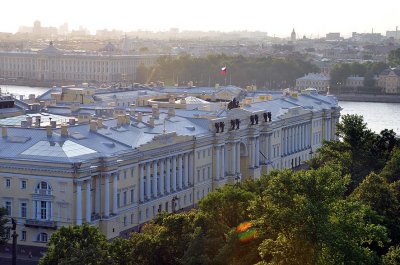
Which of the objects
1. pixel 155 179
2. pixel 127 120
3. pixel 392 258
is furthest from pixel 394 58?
pixel 392 258

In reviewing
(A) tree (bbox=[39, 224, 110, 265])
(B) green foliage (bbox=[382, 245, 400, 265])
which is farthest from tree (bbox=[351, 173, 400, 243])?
(A) tree (bbox=[39, 224, 110, 265])

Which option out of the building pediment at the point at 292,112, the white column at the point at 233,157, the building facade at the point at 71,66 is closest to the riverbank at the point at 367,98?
the building facade at the point at 71,66

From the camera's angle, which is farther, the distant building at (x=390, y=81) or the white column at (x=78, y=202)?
the distant building at (x=390, y=81)

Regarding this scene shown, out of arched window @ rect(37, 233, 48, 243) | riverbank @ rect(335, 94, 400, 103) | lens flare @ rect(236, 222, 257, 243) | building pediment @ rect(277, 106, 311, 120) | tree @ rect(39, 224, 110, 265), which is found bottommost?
riverbank @ rect(335, 94, 400, 103)

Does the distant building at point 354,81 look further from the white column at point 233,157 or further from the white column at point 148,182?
the white column at point 148,182

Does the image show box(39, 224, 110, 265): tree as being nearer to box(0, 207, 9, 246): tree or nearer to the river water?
box(0, 207, 9, 246): tree

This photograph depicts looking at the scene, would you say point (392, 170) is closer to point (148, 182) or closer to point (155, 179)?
point (155, 179)
